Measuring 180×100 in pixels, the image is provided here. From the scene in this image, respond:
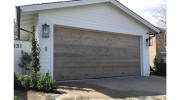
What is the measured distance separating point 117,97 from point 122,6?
689cm

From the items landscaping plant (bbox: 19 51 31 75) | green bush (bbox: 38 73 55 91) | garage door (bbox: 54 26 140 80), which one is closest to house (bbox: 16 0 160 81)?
garage door (bbox: 54 26 140 80)

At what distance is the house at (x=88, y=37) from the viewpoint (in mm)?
9734

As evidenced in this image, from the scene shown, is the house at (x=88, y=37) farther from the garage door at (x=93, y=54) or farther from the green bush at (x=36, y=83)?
the green bush at (x=36, y=83)

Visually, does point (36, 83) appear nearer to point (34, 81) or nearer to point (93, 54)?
point (34, 81)

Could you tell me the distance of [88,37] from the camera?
11.3 m

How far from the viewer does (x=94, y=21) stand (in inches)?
452

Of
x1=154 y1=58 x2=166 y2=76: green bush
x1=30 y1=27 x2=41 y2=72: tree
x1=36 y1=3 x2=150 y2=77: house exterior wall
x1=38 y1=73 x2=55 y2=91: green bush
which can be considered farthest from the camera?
x1=154 y1=58 x2=166 y2=76: green bush

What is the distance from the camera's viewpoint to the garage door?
33.5 ft

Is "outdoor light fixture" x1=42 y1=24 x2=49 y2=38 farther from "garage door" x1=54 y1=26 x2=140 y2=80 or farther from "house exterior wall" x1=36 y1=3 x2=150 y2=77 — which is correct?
"garage door" x1=54 y1=26 x2=140 y2=80

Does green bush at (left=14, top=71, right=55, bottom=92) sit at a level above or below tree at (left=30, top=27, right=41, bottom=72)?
below

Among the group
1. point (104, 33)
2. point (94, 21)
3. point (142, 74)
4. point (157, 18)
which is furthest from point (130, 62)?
point (157, 18)

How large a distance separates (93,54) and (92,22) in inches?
60.8

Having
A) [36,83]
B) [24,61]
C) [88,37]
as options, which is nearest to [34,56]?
[24,61]

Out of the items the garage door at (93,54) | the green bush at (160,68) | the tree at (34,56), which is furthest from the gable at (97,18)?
the green bush at (160,68)
